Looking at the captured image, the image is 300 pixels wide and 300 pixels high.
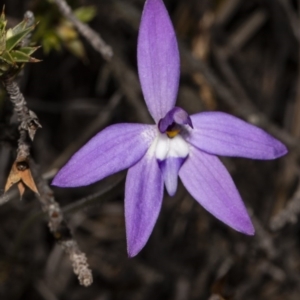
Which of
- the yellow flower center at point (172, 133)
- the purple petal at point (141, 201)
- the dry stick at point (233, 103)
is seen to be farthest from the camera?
the dry stick at point (233, 103)

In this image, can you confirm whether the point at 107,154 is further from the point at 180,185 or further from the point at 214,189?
the point at 180,185

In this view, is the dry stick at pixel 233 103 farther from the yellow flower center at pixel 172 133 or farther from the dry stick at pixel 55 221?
the dry stick at pixel 55 221

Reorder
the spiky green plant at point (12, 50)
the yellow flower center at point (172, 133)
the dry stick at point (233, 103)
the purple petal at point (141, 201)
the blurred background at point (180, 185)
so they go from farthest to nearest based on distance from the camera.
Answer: the blurred background at point (180, 185)
the dry stick at point (233, 103)
the yellow flower center at point (172, 133)
the purple petal at point (141, 201)
the spiky green plant at point (12, 50)

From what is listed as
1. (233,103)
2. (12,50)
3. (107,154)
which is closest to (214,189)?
(107,154)

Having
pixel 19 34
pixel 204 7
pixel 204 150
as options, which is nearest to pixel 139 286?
pixel 204 7

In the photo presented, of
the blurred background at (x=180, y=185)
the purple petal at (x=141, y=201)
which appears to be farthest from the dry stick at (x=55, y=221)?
the blurred background at (x=180, y=185)

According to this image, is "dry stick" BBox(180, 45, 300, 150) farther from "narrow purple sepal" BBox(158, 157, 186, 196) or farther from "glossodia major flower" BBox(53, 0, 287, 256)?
"narrow purple sepal" BBox(158, 157, 186, 196)
